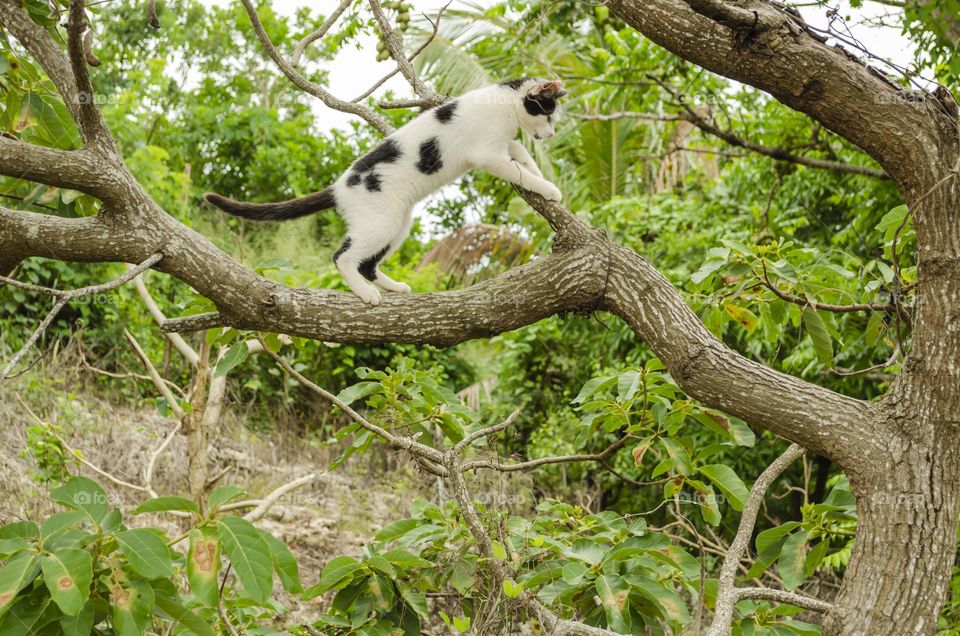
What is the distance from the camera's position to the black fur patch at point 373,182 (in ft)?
10.2

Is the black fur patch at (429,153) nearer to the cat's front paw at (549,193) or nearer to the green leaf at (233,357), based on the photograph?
the cat's front paw at (549,193)

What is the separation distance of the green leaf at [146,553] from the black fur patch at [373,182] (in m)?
1.53

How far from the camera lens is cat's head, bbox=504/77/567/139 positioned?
10.8ft

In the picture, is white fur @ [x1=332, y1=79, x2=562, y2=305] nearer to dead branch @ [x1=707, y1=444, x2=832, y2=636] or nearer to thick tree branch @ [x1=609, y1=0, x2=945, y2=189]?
thick tree branch @ [x1=609, y1=0, x2=945, y2=189]

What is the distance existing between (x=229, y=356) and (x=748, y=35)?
180cm

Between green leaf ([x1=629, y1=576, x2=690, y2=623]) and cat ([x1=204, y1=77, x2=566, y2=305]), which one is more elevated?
cat ([x1=204, y1=77, x2=566, y2=305])

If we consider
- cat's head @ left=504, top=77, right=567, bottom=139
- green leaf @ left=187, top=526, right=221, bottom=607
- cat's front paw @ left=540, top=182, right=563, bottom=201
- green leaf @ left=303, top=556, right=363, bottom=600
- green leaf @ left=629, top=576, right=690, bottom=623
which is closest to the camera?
green leaf @ left=187, top=526, right=221, bottom=607

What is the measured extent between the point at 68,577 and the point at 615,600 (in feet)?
4.39

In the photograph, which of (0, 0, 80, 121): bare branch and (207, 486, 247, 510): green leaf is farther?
(0, 0, 80, 121): bare branch

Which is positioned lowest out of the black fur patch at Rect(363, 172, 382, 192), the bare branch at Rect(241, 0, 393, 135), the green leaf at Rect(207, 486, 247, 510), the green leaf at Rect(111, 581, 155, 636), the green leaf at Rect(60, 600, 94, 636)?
the green leaf at Rect(60, 600, 94, 636)

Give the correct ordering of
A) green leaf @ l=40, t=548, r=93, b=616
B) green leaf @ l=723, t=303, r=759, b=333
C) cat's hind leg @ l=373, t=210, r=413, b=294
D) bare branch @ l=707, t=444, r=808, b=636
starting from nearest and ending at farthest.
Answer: green leaf @ l=40, t=548, r=93, b=616
bare branch @ l=707, t=444, r=808, b=636
green leaf @ l=723, t=303, r=759, b=333
cat's hind leg @ l=373, t=210, r=413, b=294

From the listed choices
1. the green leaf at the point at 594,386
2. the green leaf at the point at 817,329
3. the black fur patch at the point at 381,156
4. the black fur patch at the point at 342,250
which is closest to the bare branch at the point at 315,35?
the black fur patch at the point at 381,156

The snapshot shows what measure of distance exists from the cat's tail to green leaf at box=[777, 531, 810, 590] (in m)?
1.92

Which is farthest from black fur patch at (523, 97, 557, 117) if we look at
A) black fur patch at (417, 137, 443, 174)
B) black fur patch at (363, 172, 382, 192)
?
black fur patch at (363, 172, 382, 192)
